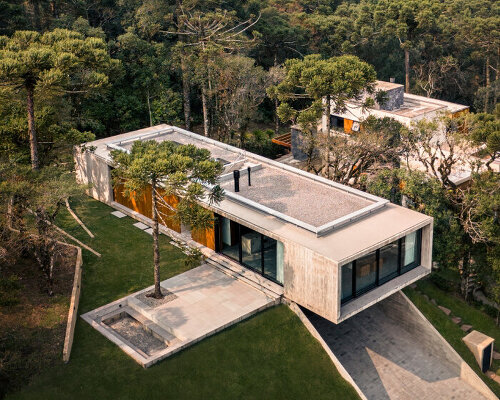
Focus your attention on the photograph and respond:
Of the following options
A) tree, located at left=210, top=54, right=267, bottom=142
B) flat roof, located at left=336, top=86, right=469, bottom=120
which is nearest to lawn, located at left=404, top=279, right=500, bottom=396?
flat roof, located at left=336, top=86, right=469, bottom=120

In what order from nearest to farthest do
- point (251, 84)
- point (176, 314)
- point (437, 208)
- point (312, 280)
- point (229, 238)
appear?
1. point (312, 280)
2. point (176, 314)
3. point (229, 238)
4. point (437, 208)
5. point (251, 84)

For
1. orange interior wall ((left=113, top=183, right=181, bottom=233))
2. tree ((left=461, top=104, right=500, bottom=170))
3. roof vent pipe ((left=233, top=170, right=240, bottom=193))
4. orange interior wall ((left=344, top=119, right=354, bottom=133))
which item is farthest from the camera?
orange interior wall ((left=344, top=119, right=354, bottom=133))

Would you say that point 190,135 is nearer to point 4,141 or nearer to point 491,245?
point 4,141

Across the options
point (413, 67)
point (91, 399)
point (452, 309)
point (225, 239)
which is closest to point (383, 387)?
point (452, 309)

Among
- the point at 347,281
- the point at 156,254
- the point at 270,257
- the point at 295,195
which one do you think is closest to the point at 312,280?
the point at 347,281

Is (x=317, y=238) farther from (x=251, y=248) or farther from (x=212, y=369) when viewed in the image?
(x=212, y=369)

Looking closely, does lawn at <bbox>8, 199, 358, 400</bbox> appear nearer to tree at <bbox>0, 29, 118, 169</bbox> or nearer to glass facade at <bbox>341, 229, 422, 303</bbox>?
glass facade at <bbox>341, 229, 422, 303</bbox>
